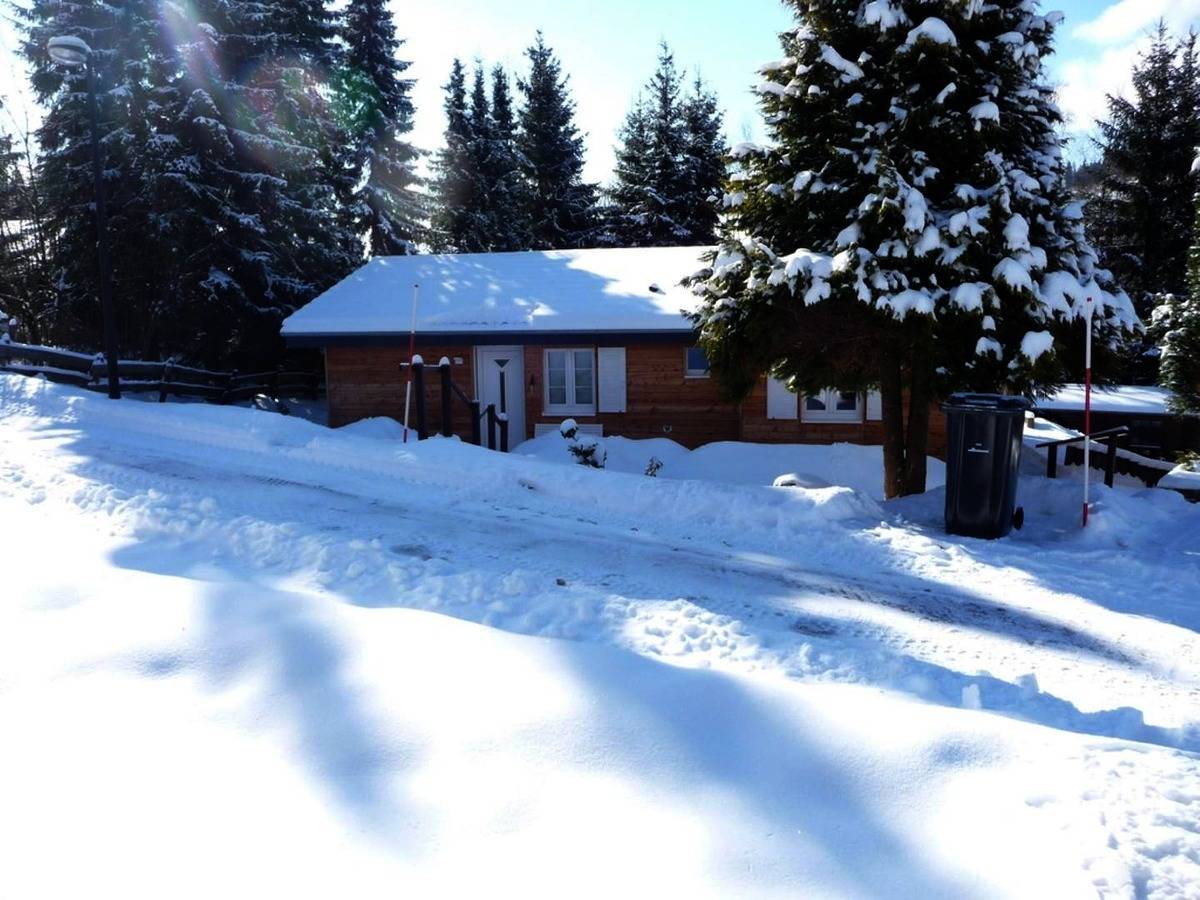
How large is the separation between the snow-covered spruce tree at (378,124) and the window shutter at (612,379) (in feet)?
56.3

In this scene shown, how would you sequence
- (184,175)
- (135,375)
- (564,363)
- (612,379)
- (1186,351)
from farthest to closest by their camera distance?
1. (184,175)
2. (135,375)
3. (564,363)
4. (612,379)
5. (1186,351)

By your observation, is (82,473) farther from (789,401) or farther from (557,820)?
(789,401)

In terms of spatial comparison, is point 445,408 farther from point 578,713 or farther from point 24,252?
point 24,252

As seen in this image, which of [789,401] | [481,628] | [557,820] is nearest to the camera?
[557,820]

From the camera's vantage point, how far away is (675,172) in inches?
1297

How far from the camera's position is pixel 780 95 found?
10078mm

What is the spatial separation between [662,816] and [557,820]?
0.37 meters

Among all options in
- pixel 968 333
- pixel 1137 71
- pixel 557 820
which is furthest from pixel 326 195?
pixel 1137 71

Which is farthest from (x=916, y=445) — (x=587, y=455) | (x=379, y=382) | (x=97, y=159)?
(x=97, y=159)

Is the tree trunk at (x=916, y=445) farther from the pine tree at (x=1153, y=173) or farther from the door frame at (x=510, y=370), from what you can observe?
the pine tree at (x=1153, y=173)

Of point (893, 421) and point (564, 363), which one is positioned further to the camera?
point (564, 363)

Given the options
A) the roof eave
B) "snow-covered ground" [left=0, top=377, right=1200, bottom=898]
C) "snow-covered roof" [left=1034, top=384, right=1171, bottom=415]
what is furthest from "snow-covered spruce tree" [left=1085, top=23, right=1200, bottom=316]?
"snow-covered ground" [left=0, top=377, right=1200, bottom=898]

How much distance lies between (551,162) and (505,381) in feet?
69.9

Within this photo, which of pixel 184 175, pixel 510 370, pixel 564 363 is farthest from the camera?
pixel 184 175
